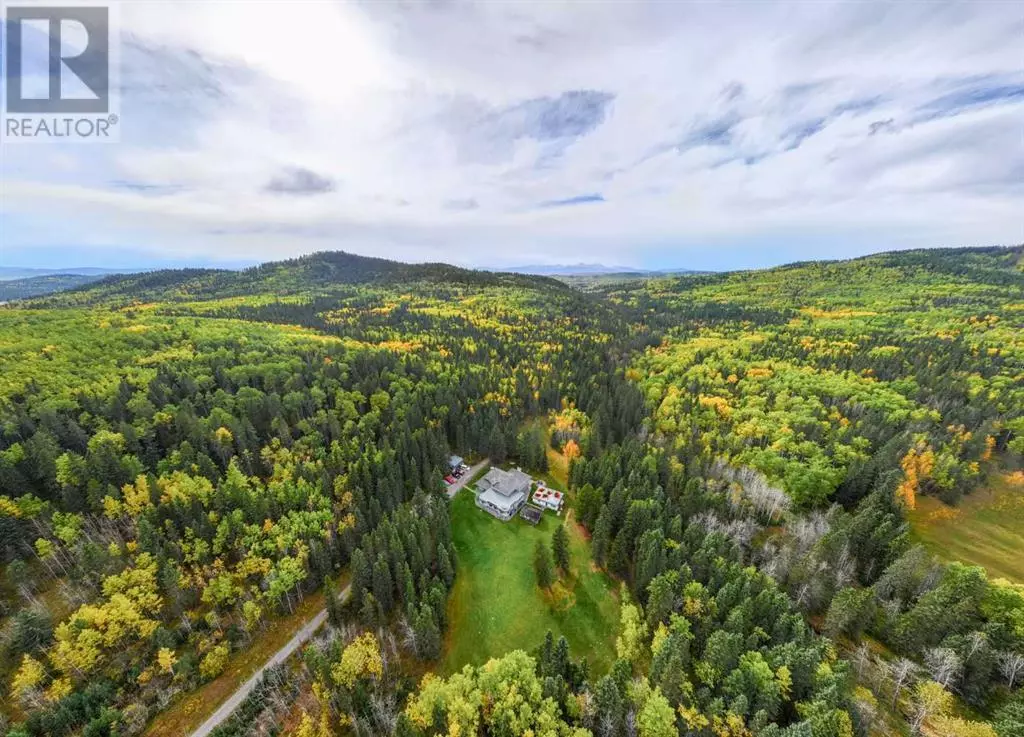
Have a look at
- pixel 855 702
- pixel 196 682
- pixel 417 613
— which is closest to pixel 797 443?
pixel 855 702

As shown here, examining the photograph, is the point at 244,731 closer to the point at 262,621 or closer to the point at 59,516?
the point at 262,621

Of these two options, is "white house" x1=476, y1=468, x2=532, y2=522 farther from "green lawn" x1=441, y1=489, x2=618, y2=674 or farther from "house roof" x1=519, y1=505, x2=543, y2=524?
"green lawn" x1=441, y1=489, x2=618, y2=674

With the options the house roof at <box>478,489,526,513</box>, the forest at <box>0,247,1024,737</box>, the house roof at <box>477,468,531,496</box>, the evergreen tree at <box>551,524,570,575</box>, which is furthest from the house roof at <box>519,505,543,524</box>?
the evergreen tree at <box>551,524,570,575</box>

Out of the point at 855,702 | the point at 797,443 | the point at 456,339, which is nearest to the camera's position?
the point at 855,702

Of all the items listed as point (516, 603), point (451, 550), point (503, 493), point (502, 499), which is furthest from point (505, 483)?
point (516, 603)

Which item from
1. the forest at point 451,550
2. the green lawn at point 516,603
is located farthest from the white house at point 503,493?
the forest at point 451,550
